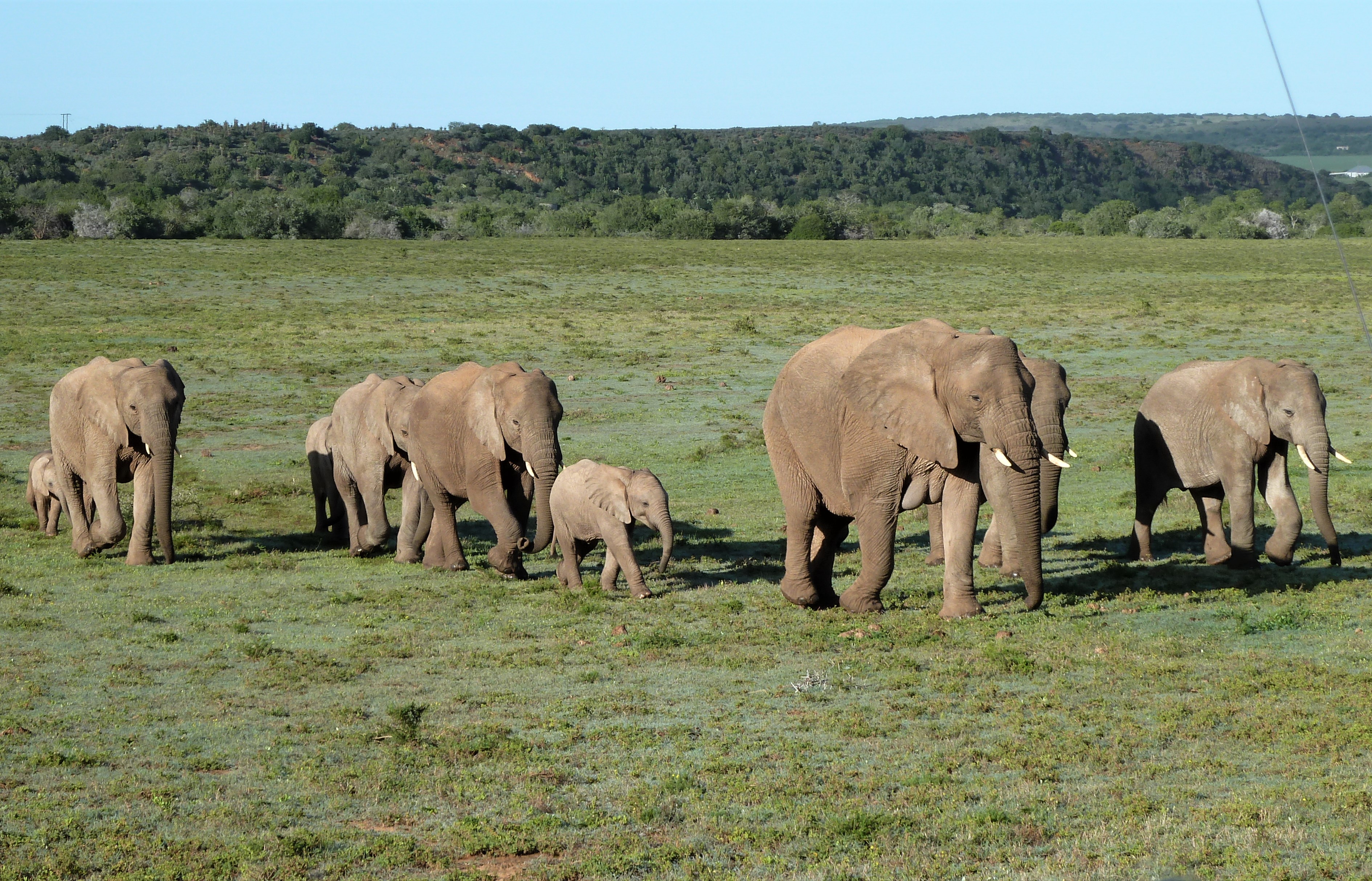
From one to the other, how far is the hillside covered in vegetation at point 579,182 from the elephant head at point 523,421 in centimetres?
927

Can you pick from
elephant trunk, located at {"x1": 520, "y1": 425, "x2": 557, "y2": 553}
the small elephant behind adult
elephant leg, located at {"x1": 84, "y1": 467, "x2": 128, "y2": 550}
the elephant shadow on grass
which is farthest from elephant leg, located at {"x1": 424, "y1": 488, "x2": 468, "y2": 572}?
the elephant shadow on grass

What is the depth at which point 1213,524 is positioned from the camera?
15.5m

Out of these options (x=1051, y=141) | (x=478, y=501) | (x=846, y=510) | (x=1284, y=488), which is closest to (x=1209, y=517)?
(x=1284, y=488)

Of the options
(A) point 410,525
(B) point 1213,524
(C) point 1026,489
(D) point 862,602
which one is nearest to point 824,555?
(D) point 862,602

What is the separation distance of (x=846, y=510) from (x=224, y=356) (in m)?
26.3

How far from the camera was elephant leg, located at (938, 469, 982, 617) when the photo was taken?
12.6 metres

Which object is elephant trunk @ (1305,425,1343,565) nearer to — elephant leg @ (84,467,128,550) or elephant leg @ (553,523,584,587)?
elephant leg @ (553,523,584,587)

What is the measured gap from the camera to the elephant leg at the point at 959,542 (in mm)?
12555

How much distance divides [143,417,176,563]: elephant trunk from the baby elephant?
4115 millimetres

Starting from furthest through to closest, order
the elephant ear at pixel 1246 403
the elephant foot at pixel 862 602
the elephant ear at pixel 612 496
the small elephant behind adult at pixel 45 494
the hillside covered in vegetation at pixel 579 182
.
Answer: the hillside covered in vegetation at pixel 579 182 < the small elephant behind adult at pixel 45 494 < the elephant ear at pixel 1246 403 < the elephant ear at pixel 612 496 < the elephant foot at pixel 862 602

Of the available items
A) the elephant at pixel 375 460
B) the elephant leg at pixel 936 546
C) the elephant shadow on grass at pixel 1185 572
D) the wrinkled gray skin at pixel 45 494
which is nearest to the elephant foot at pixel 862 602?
the elephant shadow on grass at pixel 1185 572

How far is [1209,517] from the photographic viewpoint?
15555mm

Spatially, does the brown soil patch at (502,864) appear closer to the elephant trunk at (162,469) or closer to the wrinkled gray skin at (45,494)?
the elephant trunk at (162,469)

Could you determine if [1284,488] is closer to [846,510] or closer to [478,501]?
[846,510]
